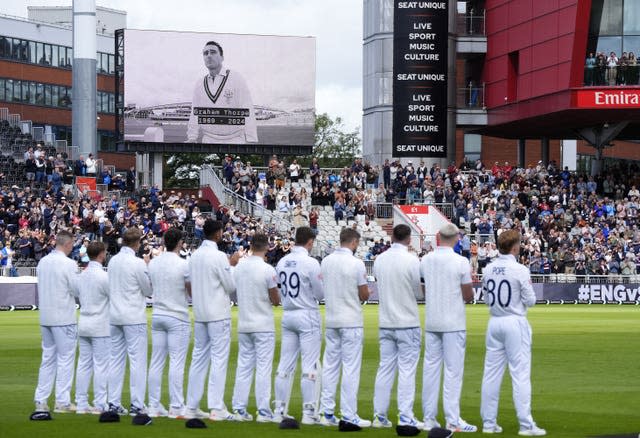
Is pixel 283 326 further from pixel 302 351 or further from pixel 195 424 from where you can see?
pixel 195 424

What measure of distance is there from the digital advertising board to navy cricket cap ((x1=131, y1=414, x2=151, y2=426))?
181 ft

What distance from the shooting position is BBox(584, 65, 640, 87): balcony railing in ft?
210

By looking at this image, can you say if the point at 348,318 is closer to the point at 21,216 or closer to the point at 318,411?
the point at 318,411

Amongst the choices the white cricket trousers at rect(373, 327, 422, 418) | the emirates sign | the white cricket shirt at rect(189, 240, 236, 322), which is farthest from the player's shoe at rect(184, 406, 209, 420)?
the emirates sign

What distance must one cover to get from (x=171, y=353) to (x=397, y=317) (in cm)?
308

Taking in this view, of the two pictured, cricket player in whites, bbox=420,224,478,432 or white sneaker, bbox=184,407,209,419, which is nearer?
cricket player in whites, bbox=420,224,478,432

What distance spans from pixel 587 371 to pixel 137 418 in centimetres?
1075

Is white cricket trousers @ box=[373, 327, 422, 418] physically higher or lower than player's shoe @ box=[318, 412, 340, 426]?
higher

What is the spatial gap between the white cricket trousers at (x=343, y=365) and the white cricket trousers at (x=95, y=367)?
3066 millimetres

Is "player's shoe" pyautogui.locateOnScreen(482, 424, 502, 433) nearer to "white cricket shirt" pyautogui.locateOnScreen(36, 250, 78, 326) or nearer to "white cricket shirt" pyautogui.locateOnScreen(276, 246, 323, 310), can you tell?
"white cricket shirt" pyautogui.locateOnScreen(276, 246, 323, 310)

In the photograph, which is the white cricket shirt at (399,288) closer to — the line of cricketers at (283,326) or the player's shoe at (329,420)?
the line of cricketers at (283,326)

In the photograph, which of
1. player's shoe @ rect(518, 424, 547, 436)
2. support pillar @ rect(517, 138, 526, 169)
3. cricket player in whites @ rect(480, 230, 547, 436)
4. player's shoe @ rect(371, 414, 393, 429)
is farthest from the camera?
support pillar @ rect(517, 138, 526, 169)

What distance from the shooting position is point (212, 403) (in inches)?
675

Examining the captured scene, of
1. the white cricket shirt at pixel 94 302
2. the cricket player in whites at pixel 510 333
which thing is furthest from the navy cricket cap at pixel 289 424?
the white cricket shirt at pixel 94 302
